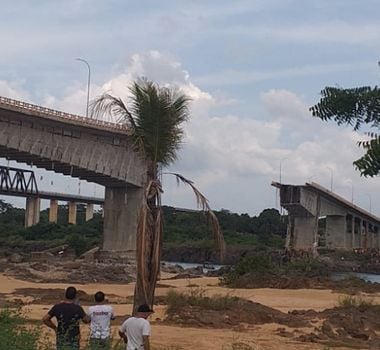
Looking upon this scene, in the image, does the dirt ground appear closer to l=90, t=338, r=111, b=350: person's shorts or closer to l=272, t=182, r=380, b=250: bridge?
l=90, t=338, r=111, b=350: person's shorts

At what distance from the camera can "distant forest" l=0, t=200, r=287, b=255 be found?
4023 inches

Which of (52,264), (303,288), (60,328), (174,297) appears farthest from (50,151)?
(60,328)

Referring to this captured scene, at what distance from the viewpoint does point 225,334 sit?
22.6 m

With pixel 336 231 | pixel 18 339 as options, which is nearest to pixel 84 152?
pixel 336 231

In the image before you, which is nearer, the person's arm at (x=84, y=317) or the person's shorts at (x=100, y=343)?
the person's shorts at (x=100, y=343)

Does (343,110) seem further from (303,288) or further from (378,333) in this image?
(303,288)

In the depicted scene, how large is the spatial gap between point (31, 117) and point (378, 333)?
4417 cm

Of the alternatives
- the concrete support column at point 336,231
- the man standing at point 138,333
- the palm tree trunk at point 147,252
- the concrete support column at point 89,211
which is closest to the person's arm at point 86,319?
the man standing at point 138,333

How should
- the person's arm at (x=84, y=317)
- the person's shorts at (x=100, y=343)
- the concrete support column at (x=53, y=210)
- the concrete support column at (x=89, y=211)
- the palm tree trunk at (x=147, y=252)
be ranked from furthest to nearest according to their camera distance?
the concrete support column at (x=89, y=211) → the concrete support column at (x=53, y=210) → the palm tree trunk at (x=147, y=252) → the person's arm at (x=84, y=317) → the person's shorts at (x=100, y=343)

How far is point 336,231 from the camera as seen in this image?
102 m

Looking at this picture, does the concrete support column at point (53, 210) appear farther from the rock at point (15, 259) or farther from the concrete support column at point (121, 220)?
the rock at point (15, 259)

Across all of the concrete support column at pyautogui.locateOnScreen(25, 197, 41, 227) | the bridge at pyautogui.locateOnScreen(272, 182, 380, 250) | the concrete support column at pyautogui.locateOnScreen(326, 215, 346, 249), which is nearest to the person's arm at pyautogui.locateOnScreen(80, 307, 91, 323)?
the bridge at pyautogui.locateOnScreen(272, 182, 380, 250)

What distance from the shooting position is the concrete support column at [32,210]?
365ft

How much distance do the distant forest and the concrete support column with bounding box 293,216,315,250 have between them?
16.4 feet
